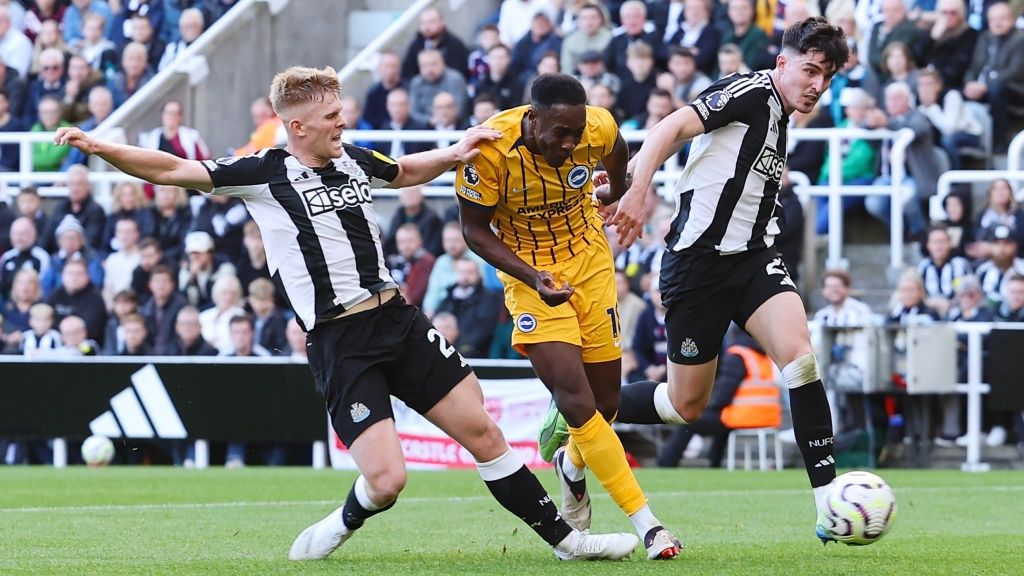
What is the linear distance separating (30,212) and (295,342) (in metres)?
3.94

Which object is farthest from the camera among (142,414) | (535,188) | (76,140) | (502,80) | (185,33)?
(185,33)

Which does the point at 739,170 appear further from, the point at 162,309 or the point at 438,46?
the point at 438,46

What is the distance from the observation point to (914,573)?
6492 millimetres

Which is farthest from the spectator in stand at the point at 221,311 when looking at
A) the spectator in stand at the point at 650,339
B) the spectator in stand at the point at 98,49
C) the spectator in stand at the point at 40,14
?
the spectator in stand at the point at 40,14

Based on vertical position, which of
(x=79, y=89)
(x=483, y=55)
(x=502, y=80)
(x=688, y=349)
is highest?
(x=483, y=55)

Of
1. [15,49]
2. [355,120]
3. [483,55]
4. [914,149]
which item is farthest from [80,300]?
[914,149]

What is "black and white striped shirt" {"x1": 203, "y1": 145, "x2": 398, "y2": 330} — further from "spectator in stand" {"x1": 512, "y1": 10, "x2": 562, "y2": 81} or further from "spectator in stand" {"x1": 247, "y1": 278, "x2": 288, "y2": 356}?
"spectator in stand" {"x1": 512, "y1": 10, "x2": 562, "y2": 81}

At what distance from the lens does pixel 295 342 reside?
1546 centimetres

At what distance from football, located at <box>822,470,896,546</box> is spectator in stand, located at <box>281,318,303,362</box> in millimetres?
8752

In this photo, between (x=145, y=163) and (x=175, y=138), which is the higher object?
(x=175, y=138)

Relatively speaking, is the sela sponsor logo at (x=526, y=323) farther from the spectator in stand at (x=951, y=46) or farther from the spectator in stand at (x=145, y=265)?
the spectator in stand at (x=145, y=265)

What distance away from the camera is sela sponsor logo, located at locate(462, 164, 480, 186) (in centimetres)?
750

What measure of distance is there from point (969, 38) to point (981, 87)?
0.59m

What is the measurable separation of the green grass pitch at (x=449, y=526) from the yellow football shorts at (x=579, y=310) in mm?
925
